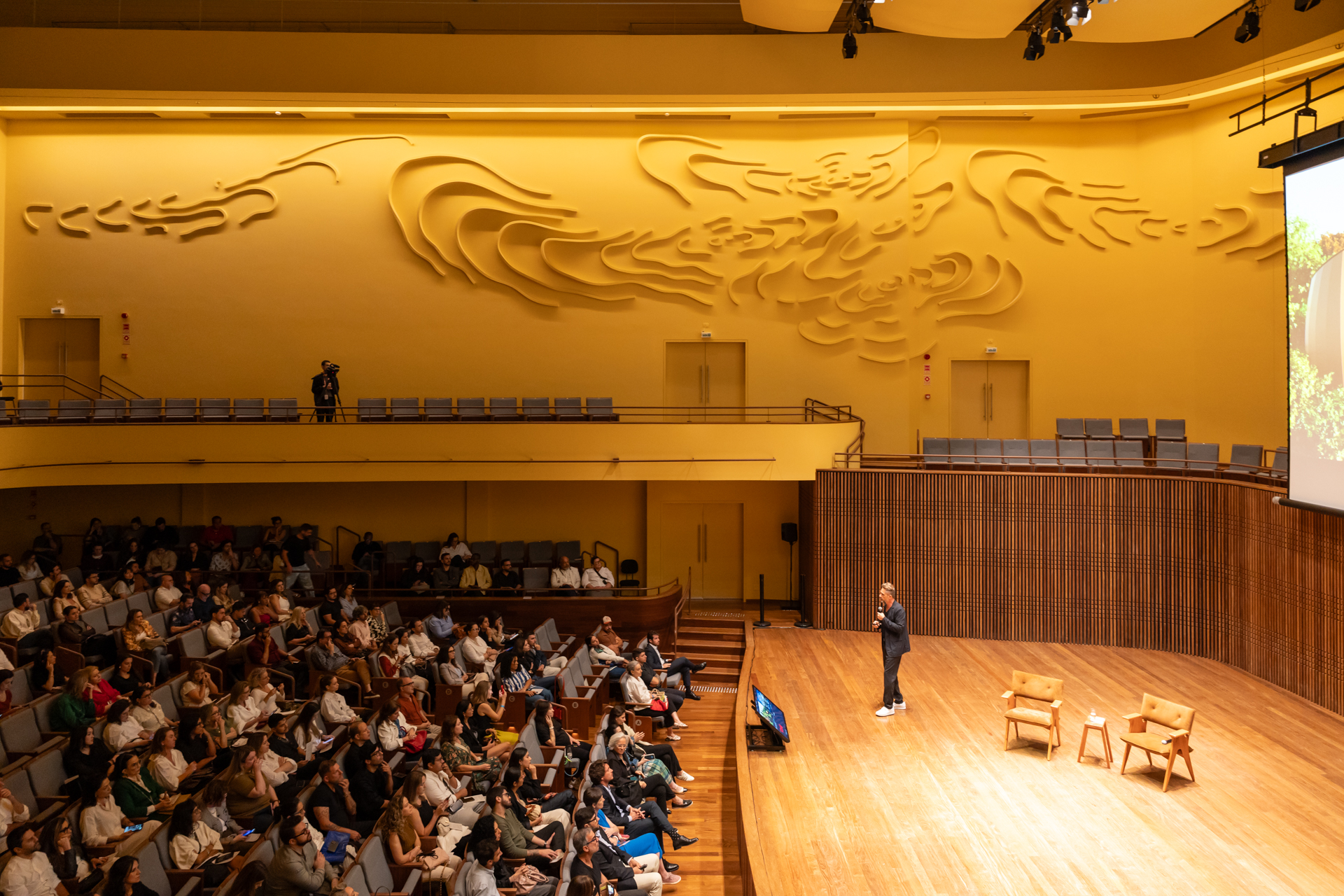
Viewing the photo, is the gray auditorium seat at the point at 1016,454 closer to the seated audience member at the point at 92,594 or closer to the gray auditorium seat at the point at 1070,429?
the gray auditorium seat at the point at 1070,429

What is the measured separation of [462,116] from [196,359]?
5084 mm

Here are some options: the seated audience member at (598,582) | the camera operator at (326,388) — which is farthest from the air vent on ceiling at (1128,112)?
the camera operator at (326,388)

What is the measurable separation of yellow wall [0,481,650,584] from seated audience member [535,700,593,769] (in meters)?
6.22

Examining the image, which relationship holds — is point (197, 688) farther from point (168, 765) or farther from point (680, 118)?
point (680, 118)

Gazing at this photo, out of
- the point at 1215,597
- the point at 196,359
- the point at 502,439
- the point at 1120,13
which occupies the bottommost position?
the point at 1215,597

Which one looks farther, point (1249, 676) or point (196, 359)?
point (196, 359)

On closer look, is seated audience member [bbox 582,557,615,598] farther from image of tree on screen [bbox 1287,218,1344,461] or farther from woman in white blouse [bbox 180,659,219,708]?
image of tree on screen [bbox 1287,218,1344,461]

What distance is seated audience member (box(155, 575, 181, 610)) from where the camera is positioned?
9.55 metres

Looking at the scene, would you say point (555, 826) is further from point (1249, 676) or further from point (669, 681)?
point (1249, 676)

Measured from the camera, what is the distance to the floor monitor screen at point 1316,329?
6.83m

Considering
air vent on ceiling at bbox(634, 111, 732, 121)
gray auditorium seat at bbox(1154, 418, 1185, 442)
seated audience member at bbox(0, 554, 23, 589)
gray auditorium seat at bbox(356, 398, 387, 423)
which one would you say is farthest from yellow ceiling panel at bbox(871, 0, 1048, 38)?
seated audience member at bbox(0, 554, 23, 589)

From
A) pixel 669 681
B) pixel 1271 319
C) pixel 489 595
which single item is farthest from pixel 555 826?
pixel 1271 319

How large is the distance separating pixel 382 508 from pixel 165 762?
24.8 ft

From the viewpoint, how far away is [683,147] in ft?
43.3
